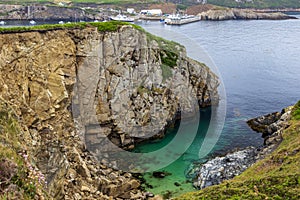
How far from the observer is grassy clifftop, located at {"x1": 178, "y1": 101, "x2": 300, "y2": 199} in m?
24.3

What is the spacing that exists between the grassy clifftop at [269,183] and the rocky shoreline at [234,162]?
10.3 ft

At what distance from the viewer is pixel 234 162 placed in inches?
1425

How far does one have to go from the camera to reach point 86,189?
28703 mm

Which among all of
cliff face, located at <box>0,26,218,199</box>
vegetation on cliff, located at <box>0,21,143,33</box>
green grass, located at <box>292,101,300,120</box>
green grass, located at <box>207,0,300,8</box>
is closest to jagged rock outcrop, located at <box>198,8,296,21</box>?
green grass, located at <box>207,0,300,8</box>

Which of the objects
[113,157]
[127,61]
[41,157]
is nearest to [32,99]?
[41,157]

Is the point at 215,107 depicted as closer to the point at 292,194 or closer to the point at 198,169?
the point at 198,169

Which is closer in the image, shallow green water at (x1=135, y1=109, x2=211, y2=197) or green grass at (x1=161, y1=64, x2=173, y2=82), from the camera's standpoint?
shallow green water at (x1=135, y1=109, x2=211, y2=197)

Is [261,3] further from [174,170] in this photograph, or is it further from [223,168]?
[174,170]

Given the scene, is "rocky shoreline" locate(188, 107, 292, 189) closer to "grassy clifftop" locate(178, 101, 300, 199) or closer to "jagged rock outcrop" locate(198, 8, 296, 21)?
"grassy clifftop" locate(178, 101, 300, 199)

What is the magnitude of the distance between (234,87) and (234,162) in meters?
29.8

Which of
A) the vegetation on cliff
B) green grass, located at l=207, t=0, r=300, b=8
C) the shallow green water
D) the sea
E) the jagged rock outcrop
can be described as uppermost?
green grass, located at l=207, t=0, r=300, b=8

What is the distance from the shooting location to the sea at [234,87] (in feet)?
124

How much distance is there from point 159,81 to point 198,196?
22380 mm

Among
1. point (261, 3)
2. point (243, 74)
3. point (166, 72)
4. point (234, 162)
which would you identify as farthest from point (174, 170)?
point (261, 3)
